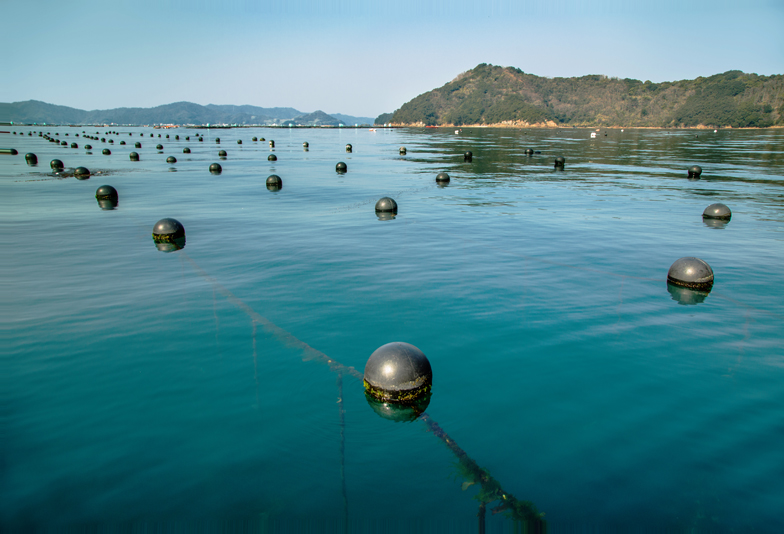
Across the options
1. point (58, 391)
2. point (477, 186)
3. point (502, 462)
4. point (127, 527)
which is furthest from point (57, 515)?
point (477, 186)

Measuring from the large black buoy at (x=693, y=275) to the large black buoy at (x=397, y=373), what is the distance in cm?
908

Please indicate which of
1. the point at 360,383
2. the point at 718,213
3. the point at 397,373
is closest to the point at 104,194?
the point at 360,383

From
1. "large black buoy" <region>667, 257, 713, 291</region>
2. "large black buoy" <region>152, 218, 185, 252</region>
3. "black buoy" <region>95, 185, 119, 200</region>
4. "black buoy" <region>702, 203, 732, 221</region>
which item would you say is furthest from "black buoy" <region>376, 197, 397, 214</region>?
"black buoy" <region>95, 185, 119, 200</region>

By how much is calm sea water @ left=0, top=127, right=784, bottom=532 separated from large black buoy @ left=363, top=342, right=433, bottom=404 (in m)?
0.40

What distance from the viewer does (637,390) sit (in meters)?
7.89

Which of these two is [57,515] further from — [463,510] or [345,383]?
[463,510]

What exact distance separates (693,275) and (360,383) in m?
9.99

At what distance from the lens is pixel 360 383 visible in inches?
317

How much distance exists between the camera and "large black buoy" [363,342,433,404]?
23.9ft

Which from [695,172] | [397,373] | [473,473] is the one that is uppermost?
[695,172]

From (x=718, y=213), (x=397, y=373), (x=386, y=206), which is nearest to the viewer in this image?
(x=397, y=373)

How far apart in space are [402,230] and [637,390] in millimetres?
12459

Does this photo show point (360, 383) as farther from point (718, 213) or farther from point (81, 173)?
point (81, 173)

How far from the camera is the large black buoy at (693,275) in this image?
12.4 meters
